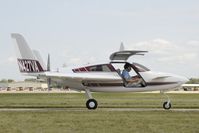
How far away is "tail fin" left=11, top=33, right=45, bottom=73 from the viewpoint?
25344mm

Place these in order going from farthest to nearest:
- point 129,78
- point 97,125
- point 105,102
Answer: point 105,102
point 129,78
point 97,125

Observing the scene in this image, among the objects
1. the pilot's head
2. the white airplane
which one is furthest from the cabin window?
the pilot's head

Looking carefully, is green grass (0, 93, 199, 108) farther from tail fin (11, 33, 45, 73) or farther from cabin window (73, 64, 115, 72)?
tail fin (11, 33, 45, 73)

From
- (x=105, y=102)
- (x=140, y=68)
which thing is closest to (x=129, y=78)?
(x=140, y=68)

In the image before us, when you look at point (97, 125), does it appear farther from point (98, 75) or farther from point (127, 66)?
point (127, 66)

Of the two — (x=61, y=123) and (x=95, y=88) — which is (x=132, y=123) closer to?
(x=61, y=123)

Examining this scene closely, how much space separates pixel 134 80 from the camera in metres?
26.4

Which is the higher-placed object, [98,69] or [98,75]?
[98,69]

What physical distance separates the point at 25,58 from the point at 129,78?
5.76 m

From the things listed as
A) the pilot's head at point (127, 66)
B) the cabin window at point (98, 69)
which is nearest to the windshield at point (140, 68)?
the pilot's head at point (127, 66)

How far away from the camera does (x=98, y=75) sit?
26.0 meters

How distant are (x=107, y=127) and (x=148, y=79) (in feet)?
38.6

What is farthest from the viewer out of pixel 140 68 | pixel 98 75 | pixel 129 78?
pixel 140 68

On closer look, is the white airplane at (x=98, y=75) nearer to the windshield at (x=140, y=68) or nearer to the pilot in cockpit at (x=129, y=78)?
the windshield at (x=140, y=68)
